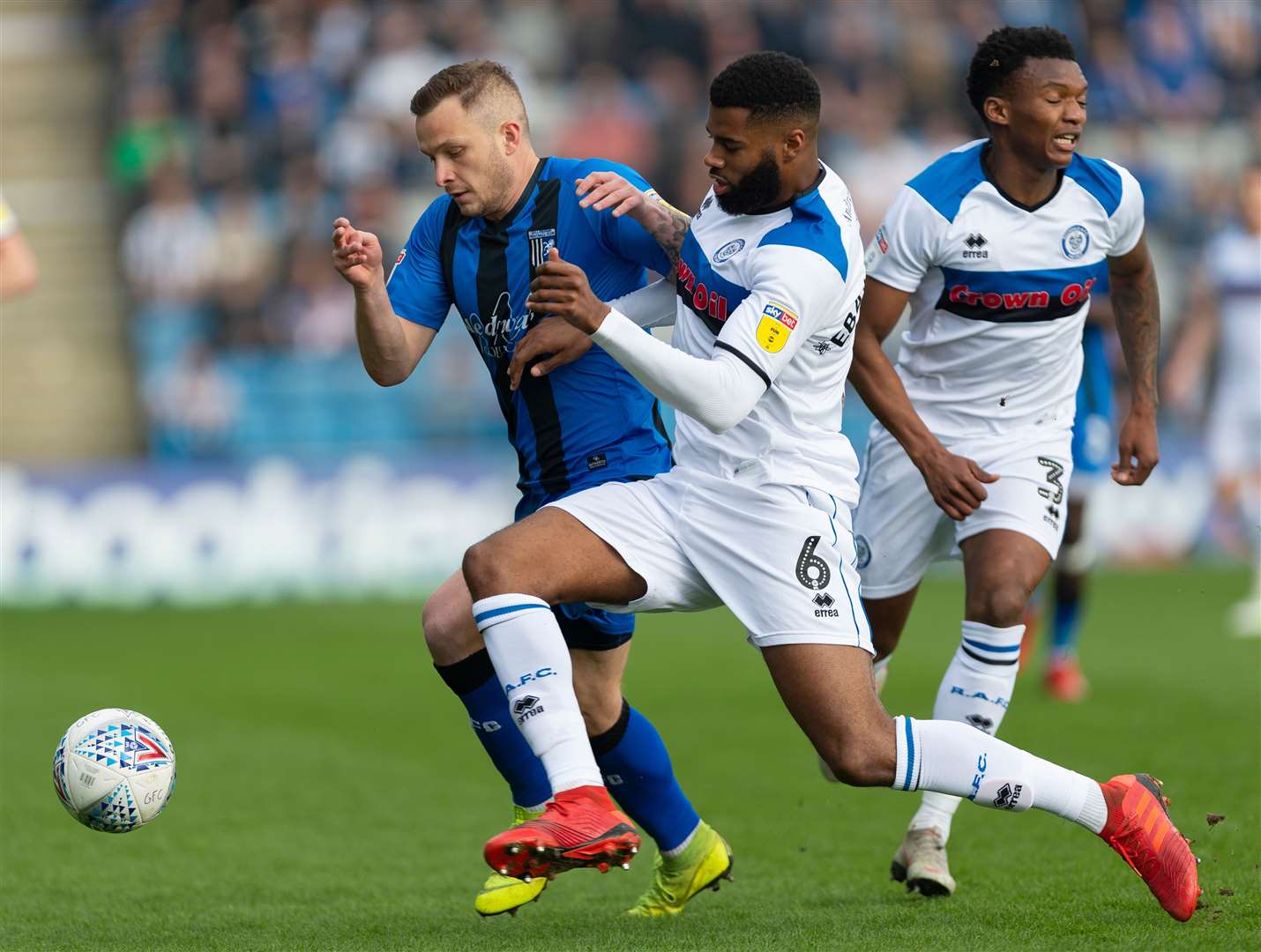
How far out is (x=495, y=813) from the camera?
6.93m

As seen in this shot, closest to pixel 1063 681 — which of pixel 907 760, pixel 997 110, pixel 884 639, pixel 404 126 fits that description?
pixel 884 639

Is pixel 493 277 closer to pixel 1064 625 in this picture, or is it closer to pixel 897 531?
pixel 897 531

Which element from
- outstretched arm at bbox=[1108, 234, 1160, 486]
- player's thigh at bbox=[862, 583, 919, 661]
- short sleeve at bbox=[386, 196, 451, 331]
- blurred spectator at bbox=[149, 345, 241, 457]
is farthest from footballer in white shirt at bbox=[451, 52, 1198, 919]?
blurred spectator at bbox=[149, 345, 241, 457]

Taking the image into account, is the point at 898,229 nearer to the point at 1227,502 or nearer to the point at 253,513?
the point at 1227,502

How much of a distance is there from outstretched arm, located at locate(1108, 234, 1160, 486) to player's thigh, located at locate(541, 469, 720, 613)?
5.48ft

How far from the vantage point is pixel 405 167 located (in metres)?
16.7

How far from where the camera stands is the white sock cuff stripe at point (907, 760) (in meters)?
4.63

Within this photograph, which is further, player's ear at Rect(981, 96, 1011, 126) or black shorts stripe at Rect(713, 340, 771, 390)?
player's ear at Rect(981, 96, 1011, 126)

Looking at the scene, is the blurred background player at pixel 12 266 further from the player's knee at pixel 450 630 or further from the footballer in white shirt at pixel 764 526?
the footballer in white shirt at pixel 764 526

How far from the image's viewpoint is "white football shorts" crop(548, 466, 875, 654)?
465 cm

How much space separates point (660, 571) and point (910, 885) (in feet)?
4.25

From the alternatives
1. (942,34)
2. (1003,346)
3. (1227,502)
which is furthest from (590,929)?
(942,34)

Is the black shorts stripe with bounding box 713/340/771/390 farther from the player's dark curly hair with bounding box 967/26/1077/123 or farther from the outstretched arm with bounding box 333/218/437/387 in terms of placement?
the player's dark curly hair with bounding box 967/26/1077/123

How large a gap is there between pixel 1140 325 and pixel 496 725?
244cm
